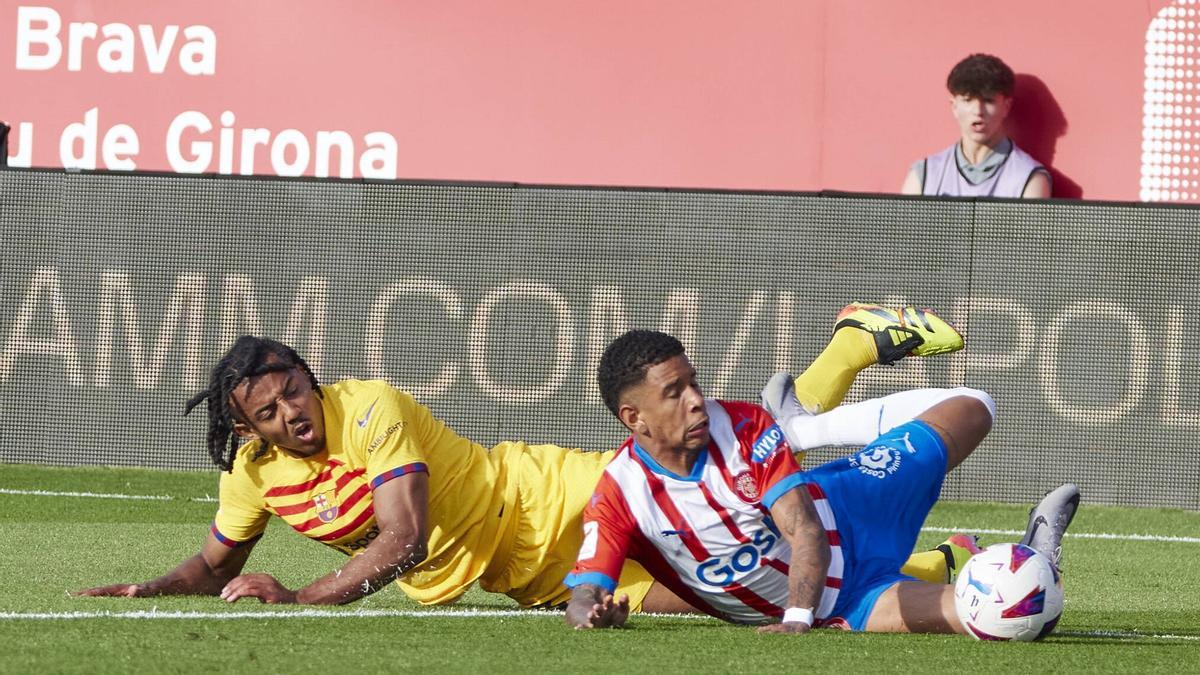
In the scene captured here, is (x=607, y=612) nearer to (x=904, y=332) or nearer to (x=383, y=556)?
(x=383, y=556)

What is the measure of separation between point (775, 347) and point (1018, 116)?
140 inches

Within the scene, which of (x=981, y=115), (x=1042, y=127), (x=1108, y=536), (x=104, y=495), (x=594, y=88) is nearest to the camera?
(x=1108, y=536)

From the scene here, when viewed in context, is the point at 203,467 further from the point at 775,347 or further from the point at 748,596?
the point at 748,596

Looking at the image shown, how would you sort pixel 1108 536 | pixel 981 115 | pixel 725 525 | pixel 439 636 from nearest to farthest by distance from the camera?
1. pixel 439 636
2. pixel 725 525
3. pixel 1108 536
4. pixel 981 115

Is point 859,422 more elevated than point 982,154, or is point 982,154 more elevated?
point 982,154

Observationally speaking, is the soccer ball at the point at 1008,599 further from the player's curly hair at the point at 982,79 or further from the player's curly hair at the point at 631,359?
the player's curly hair at the point at 982,79

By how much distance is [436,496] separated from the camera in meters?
5.86

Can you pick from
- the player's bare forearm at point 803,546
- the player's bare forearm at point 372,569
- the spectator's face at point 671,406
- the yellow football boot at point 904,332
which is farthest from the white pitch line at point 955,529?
the player's bare forearm at point 372,569

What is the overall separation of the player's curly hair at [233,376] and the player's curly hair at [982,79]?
718 cm

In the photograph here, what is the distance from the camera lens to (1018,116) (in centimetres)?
1264

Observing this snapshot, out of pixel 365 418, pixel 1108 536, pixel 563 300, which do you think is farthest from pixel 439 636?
pixel 563 300

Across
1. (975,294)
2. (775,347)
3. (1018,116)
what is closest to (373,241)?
(775,347)

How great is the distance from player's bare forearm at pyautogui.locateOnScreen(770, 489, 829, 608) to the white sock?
1321 mm

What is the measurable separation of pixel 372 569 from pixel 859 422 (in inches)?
79.2
